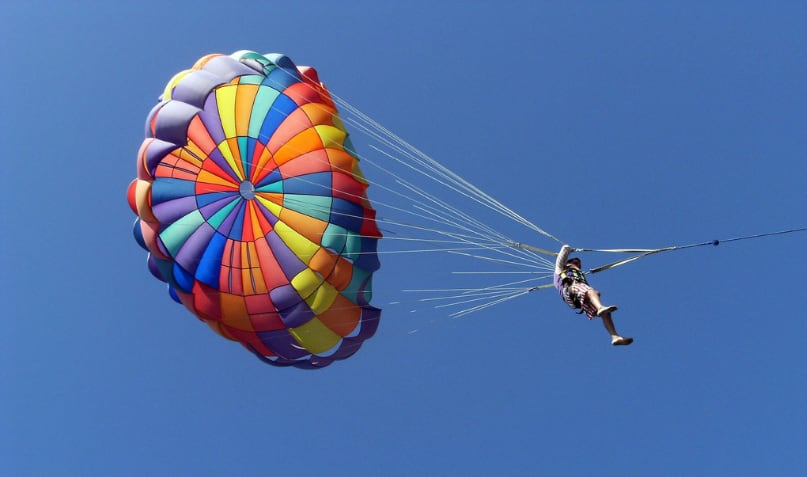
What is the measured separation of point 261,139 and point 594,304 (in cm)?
471

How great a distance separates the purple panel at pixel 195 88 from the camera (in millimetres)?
9430

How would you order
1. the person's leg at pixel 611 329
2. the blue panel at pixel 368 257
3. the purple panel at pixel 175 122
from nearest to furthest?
the person's leg at pixel 611 329 → the purple panel at pixel 175 122 → the blue panel at pixel 368 257

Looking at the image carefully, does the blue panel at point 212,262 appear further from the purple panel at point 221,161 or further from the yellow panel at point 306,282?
the yellow panel at point 306,282

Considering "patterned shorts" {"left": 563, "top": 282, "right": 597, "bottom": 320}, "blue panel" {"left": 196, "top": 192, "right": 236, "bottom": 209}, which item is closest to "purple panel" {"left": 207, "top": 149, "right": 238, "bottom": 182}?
"blue panel" {"left": 196, "top": 192, "right": 236, "bottom": 209}

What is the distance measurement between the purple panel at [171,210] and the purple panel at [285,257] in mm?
1115

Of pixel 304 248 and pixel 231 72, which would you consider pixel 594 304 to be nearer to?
pixel 304 248

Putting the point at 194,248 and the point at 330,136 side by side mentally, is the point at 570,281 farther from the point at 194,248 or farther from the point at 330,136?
the point at 194,248

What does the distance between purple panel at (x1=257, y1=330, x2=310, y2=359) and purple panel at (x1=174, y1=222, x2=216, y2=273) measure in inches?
48.4

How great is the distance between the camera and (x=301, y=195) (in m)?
9.62

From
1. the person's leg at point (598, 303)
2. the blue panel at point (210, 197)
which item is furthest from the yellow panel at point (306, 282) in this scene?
the person's leg at point (598, 303)

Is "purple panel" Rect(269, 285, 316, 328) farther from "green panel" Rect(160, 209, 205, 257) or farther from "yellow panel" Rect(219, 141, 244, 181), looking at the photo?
"yellow panel" Rect(219, 141, 244, 181)

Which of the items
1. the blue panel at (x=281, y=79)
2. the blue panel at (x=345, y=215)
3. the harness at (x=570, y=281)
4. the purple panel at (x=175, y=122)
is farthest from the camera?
the blue panel at (x=281, y=79)

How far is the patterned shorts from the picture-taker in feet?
25.6

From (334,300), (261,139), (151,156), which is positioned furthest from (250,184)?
(334,300)
